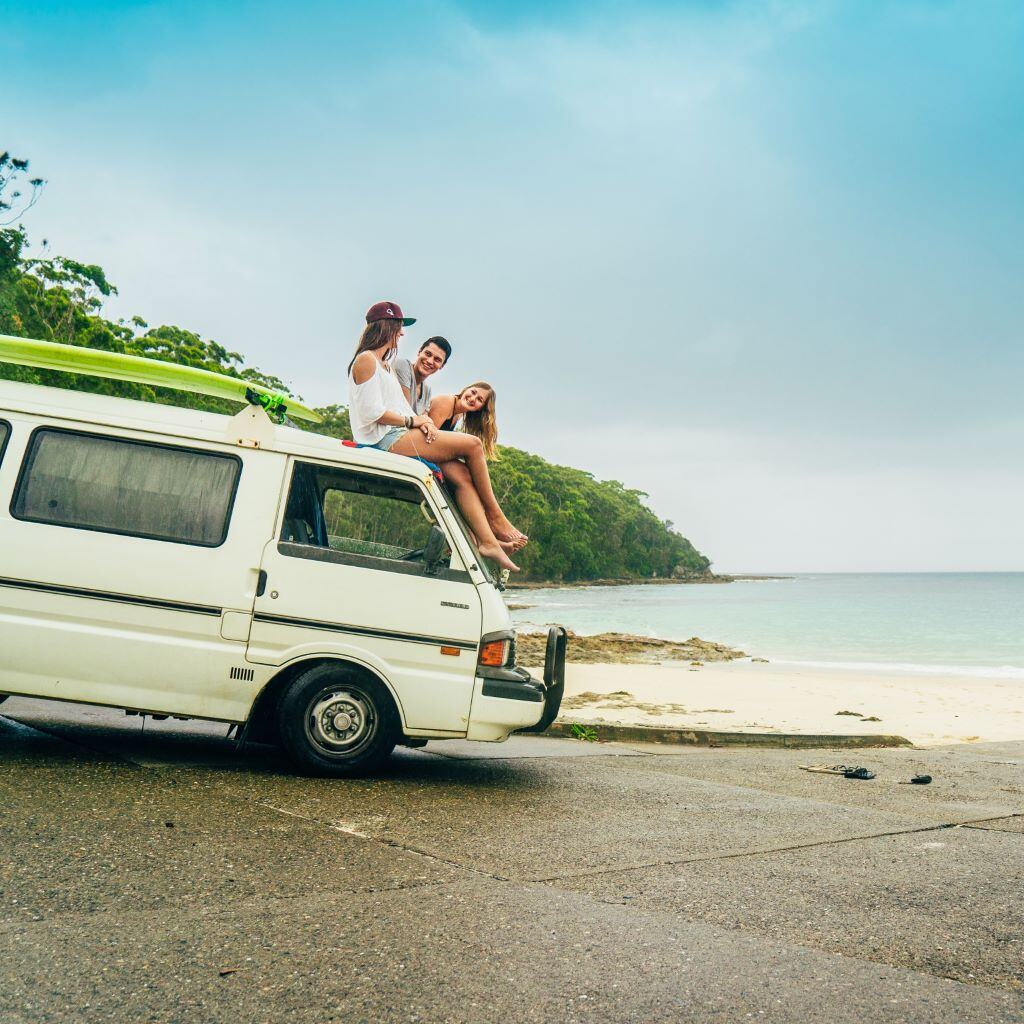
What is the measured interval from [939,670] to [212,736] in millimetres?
24895

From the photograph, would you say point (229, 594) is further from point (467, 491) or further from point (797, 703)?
point (797, 703)

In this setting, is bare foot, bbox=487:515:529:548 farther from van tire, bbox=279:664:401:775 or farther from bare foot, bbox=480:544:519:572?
van tire, bbox=279:664:401:775

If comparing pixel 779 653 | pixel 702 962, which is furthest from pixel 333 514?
pixel 779 653

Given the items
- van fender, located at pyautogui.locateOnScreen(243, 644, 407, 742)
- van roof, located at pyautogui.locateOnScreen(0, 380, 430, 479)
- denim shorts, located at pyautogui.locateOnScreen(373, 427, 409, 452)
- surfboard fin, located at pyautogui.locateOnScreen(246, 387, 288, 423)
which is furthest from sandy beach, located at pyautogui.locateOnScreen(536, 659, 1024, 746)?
surfboard fin, located at pyautogui.locateOnScreen(246, 387, 288, 423)

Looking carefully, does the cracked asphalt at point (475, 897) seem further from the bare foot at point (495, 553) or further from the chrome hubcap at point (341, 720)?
the bare foot at point (495, 553)

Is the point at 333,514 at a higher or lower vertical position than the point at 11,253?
lower

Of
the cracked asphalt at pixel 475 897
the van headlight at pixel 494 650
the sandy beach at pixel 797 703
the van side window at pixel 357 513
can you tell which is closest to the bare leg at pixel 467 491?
the van side window at pixel 357 513

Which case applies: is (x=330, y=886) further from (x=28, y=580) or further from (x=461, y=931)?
(x=28, y=580)

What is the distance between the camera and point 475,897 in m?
4.17

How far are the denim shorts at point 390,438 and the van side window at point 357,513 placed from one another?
35 cm

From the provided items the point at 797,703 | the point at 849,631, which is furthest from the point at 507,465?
the point at 797,703

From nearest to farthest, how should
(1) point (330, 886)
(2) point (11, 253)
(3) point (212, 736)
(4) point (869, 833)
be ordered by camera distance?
1. (1) point (330, 886)
2. (4) point (869, 833)
3. (3) point (212, 736)
4. (2) point (11, 253)

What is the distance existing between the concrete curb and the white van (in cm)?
385

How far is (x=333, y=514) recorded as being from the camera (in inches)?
267
